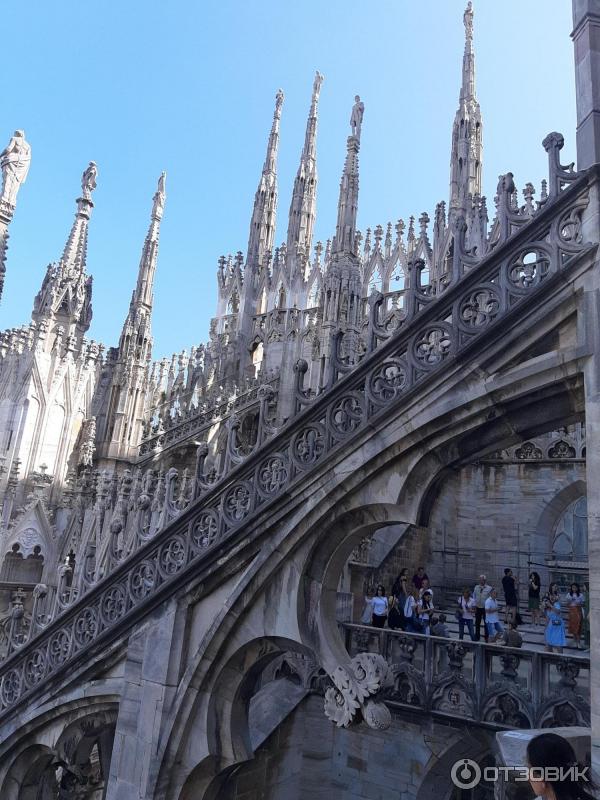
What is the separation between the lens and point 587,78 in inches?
201

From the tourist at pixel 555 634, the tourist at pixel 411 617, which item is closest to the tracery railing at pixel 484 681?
the tourist at pixel 555 634

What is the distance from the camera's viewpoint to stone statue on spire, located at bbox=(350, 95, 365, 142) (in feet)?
83.7

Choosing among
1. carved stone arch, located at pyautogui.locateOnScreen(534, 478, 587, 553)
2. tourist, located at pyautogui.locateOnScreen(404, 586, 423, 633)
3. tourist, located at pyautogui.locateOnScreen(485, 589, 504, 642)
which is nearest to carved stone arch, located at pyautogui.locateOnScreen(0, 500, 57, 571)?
tourist, located at pyautogui.locateOnScreen(404, 586, 423, 633)

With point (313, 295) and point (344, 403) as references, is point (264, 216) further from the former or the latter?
point (344, 403)

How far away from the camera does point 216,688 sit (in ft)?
19.7

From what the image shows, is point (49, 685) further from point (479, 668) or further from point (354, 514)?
point (479, 668)

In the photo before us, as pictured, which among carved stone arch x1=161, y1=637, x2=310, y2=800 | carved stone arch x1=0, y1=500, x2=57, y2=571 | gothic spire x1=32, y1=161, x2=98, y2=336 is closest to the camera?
carved stone arch x1=161, y1=637, x2=310, y2=800

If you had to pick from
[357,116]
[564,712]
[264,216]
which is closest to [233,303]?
[264,216]

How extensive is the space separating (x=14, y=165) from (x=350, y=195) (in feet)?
44.4

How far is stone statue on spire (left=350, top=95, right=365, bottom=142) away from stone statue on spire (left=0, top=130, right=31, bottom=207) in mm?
14377

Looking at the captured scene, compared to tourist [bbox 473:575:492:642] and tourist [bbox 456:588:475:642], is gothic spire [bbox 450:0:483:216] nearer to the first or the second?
tourist [bbox 473:575:492:642]

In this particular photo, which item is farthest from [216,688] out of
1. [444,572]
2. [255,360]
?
[255,360]

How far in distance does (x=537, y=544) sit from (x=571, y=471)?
2333 mm

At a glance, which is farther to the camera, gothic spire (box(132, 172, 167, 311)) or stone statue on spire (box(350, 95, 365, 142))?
stone statue on spire (box(350, 95, 365, 142))
